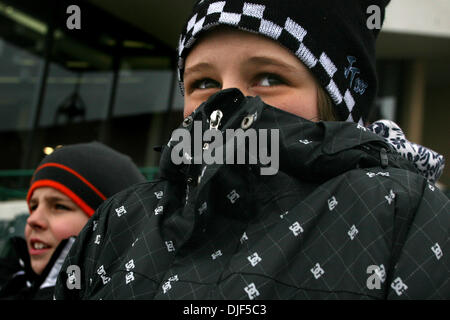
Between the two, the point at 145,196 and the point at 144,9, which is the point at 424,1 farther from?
the point at 145,196

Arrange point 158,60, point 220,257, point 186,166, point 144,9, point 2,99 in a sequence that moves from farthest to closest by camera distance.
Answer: point 158,60
point 144,9
point 2,99
point 186,166
point 220,257

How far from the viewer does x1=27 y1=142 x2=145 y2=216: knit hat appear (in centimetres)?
266

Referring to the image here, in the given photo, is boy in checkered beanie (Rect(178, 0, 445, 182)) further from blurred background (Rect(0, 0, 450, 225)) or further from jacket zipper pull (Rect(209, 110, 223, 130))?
blurred background (Rect(0, 0, 450, 225))

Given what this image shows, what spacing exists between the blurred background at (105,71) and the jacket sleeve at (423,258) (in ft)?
18.0

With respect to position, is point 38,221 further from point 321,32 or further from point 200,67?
point 321,32

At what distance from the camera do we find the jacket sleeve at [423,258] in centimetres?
94

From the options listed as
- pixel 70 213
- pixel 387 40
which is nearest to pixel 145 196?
pixel 70 213

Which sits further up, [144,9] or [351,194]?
[144,9]

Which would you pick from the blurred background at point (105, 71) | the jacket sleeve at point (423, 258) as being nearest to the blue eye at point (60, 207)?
the jacket sleeve at point (423, 258)

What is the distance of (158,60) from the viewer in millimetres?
10875

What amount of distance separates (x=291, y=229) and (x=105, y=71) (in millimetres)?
9028

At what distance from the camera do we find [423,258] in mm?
957

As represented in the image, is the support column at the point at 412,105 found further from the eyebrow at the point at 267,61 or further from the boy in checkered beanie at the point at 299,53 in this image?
the eyebrow at the point at 267,61
